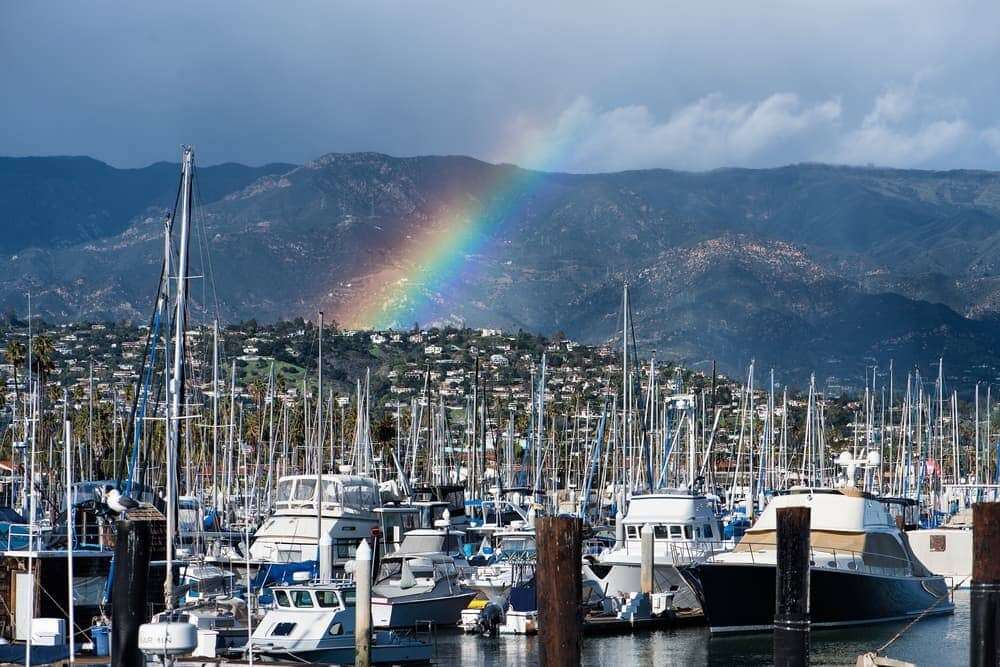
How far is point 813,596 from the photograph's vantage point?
48688 mm

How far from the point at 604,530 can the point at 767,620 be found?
30.4m

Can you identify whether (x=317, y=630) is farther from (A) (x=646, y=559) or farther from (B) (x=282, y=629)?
(A) (x=646, y=559)

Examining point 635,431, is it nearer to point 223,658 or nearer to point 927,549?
point 927,549

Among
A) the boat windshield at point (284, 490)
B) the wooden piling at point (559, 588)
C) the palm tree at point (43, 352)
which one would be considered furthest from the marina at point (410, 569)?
the palm tree at point (43, 352)

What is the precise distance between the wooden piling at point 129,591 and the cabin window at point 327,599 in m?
10.7

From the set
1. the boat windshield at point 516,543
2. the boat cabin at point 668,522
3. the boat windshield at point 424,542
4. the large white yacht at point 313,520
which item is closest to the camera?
the boat cabin at point 668,522

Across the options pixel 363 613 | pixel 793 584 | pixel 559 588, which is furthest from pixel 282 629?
pixel 793 584

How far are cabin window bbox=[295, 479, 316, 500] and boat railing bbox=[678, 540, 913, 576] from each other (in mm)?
15085

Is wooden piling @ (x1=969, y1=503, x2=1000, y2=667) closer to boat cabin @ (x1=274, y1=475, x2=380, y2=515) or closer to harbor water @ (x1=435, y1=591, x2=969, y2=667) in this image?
harbor water @ (x1=435, y1=591, x2=969, y2=667)

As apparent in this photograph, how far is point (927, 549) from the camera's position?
2724 inches

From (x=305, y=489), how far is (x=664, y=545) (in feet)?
44.5

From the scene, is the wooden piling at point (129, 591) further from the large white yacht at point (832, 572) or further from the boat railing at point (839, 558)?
the boat railing at point (839, 558)

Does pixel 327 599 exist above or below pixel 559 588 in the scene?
below

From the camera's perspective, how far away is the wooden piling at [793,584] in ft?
74.1
